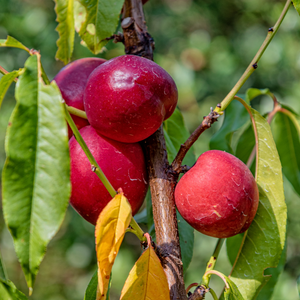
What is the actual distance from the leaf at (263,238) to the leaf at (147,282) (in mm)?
189

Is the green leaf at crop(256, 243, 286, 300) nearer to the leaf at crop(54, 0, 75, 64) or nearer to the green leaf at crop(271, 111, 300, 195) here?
the green leaf at crop(271, 111, 300, 195)

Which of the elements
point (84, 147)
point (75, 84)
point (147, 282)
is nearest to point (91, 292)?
point (147, 282)

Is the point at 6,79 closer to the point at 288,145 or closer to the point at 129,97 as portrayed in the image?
the point at 129,97

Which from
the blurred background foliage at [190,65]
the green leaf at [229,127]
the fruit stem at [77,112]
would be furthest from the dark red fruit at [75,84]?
the blurred background foliage at [190,65]

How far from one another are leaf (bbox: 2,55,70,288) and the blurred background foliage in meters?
1.79

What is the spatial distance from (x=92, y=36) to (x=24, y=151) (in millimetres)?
423

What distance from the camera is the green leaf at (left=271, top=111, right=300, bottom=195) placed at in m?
0.89

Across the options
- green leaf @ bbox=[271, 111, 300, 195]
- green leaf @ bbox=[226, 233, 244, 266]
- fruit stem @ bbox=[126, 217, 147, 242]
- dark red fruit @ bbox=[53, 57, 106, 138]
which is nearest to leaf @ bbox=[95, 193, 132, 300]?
fruit stem @ bbox=[126, 217, 147, 242]

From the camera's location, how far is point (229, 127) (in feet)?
2.62

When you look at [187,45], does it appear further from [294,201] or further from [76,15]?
[76,15]

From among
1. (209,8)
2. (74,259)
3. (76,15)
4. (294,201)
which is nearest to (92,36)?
(76,15)

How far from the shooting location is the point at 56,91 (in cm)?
37

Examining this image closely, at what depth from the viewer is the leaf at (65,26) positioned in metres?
0.70

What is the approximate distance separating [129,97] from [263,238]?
330 millimetres
